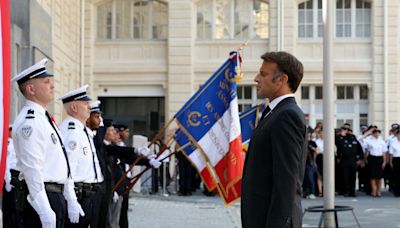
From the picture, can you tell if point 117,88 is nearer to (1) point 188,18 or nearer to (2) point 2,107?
(1) point 188,18

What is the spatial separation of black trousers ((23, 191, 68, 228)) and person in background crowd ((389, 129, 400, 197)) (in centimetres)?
1506

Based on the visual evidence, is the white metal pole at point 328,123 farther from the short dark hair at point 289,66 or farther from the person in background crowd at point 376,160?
the person in background crowd at point 376,160

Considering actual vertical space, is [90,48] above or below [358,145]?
above

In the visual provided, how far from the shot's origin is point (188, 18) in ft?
93.1

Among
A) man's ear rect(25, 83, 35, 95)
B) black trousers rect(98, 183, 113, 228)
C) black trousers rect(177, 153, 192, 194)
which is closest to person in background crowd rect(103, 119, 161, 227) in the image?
black trousers rect(98, 183, 113, 228)

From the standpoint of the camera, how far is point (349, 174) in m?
19.7

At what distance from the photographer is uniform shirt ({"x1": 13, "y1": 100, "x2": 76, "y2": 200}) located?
5.57 meters

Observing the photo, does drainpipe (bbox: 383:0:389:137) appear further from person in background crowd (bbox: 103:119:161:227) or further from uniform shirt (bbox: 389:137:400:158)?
person in background crowd (bbox: 103:119:161:227)

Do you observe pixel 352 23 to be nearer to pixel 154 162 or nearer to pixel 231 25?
pixel 231 25

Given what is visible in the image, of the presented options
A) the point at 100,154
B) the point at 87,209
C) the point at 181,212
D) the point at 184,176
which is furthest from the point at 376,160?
the point at 87,209

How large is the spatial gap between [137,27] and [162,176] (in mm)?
9243

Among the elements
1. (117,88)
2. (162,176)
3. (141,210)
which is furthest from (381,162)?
(117,88)

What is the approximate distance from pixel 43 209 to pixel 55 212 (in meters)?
0.47

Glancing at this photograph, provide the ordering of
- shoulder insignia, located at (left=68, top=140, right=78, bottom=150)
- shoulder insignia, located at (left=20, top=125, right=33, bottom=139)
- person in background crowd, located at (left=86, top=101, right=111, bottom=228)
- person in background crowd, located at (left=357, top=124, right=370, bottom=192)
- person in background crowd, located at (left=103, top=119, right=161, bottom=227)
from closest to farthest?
shoulder insignia, located at (left=20, top=125, right=33, bottom=139) < shoulder insignia, located at (left=68, top=140, right=78, bottom=150) < person in background crowd, located at (left=86, top=101, right=111, bottom=228) < person in background crowd, located at (left=103, top=119, right=161, bottom=227) < person in background crowd, located at (left=357, top=124, right=370, bottom=192)
